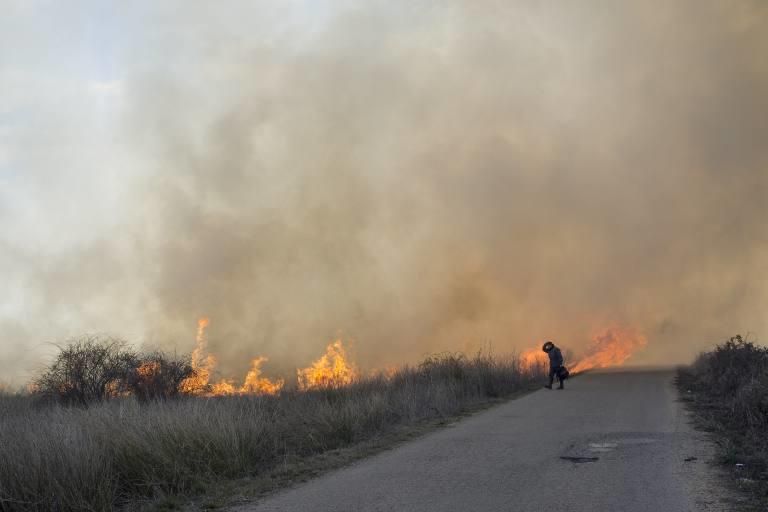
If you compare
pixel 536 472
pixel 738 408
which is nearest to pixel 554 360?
pixel 738 408

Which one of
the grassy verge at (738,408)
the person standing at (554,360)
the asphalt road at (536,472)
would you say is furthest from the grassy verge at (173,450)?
the person standing at (554,360)

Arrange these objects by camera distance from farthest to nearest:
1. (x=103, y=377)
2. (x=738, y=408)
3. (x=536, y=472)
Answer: (x=103, y=377) → (x=738, y=408) → (x=536, y=472)

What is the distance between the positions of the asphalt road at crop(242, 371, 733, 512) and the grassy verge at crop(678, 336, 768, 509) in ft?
1.20

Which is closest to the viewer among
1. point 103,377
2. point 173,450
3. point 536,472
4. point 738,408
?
point 536,472

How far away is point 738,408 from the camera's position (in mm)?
12648

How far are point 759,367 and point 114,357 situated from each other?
1963 cm

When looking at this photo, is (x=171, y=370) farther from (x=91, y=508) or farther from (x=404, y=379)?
(x=91, y=508)

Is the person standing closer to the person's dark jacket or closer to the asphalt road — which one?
the person's dark jacket

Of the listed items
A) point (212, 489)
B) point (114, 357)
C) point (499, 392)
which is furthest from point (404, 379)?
point (212, 489)

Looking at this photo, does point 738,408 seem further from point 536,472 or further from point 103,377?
point 103,377

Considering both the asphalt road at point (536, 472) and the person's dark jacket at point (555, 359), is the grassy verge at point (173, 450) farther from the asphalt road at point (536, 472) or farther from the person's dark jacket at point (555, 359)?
the person's dark jacket at point (555, 359)

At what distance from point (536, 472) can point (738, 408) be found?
6.65 metres

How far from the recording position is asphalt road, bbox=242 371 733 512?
22.6 feet

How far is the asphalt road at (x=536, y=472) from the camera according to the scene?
6.89 meters
